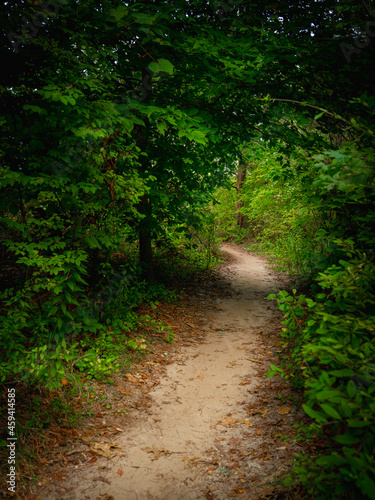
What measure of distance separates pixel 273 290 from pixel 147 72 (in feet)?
21.3

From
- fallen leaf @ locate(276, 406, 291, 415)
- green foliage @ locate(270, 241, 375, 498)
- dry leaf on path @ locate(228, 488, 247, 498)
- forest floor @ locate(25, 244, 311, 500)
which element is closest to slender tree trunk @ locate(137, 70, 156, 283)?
forest floor @ locate(25, 244, 311, 500)

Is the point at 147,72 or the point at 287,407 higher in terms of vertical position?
the point at 147,72

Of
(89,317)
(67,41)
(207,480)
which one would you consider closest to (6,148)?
(67,41)

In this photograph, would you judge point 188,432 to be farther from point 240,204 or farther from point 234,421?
point 240,204

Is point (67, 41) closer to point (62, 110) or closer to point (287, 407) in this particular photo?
point (62, 110)

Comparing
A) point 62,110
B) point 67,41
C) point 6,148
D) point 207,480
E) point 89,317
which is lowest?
point 207,480

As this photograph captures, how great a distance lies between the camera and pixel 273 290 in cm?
830

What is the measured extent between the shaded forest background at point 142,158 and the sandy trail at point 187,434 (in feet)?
2.70

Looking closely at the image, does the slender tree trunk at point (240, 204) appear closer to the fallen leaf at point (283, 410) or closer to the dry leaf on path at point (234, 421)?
the fallen leaf at point (283, 410)

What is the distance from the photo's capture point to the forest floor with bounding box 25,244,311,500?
262 cm

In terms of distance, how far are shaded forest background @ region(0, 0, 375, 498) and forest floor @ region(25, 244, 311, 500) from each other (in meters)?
0.40

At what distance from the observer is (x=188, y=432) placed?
131 inches

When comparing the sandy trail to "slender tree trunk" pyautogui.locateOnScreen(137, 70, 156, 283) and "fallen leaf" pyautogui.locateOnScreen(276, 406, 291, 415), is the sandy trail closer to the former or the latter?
"fallen leaf" pyautogui.locateOnScreen(276, 406, 291, 415)

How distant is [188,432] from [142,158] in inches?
196
